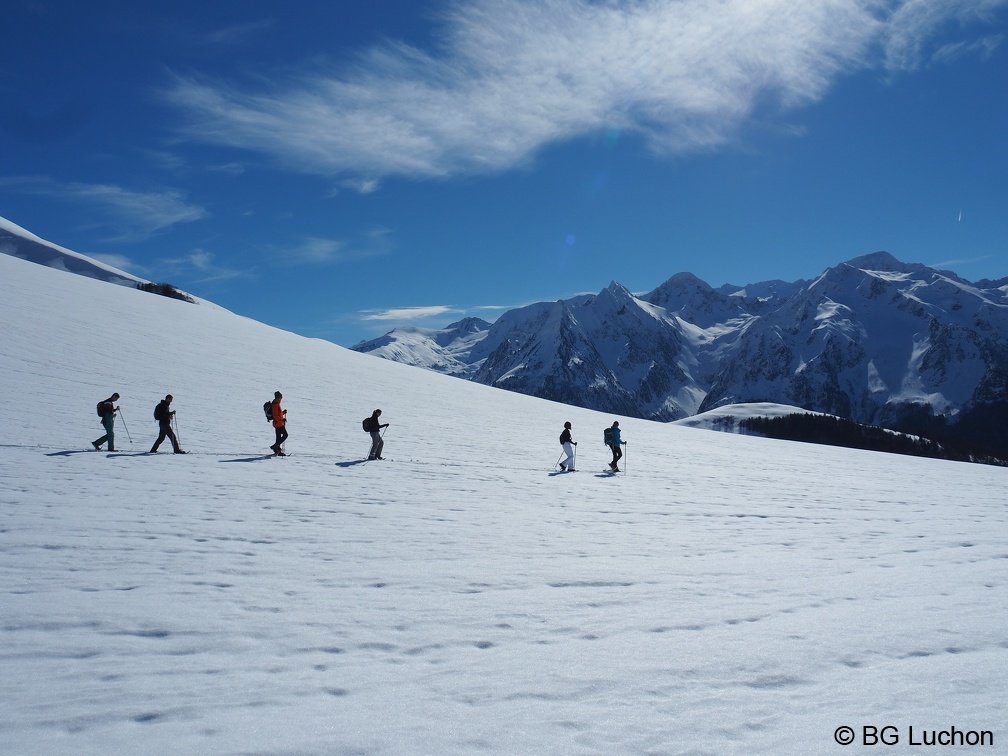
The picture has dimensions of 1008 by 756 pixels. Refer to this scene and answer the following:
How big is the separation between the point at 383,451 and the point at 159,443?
6.22 m

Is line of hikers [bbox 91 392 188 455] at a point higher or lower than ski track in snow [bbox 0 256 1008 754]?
higher

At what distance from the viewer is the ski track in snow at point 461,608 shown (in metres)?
4.43

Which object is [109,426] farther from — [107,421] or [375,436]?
[375,436]

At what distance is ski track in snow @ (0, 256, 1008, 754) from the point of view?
174 inches

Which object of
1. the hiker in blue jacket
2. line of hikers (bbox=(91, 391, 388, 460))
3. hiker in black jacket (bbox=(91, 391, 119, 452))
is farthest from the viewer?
the hiker in blue jacket

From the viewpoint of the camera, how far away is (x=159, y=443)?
14633mm

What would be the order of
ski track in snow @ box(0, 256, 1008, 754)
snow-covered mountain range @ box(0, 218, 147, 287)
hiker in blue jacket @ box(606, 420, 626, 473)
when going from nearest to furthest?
ski track in snow @ box(0, 256, 1008, 754) → hiker in blue jacket @ box(606, 420, 626, 473) → snow-covered mountain range @ box(0, 218, 147, 287)

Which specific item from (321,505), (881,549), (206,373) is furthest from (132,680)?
(206,373)

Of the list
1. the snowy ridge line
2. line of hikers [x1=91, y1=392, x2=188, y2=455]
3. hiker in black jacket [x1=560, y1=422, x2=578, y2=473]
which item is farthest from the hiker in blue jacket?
line of hikers [x1=91, y1=392, x2=188, y2=455]

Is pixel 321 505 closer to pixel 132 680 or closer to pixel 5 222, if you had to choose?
pixel 132 680

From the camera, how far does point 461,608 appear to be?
650cm

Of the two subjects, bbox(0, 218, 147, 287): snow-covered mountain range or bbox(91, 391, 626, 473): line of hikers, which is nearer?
bbox(91, 391, 626, 473): line of hikers

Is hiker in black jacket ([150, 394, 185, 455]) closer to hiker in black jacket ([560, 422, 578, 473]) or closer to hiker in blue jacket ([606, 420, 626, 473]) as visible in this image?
hiker in black jacket ([560, 422, 578, 473])

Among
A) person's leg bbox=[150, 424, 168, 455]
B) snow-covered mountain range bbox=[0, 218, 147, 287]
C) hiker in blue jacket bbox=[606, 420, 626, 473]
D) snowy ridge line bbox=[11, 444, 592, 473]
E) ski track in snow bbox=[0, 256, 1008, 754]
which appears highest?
snow-covered mountain range bbox=[0, 218, 147, 287]
